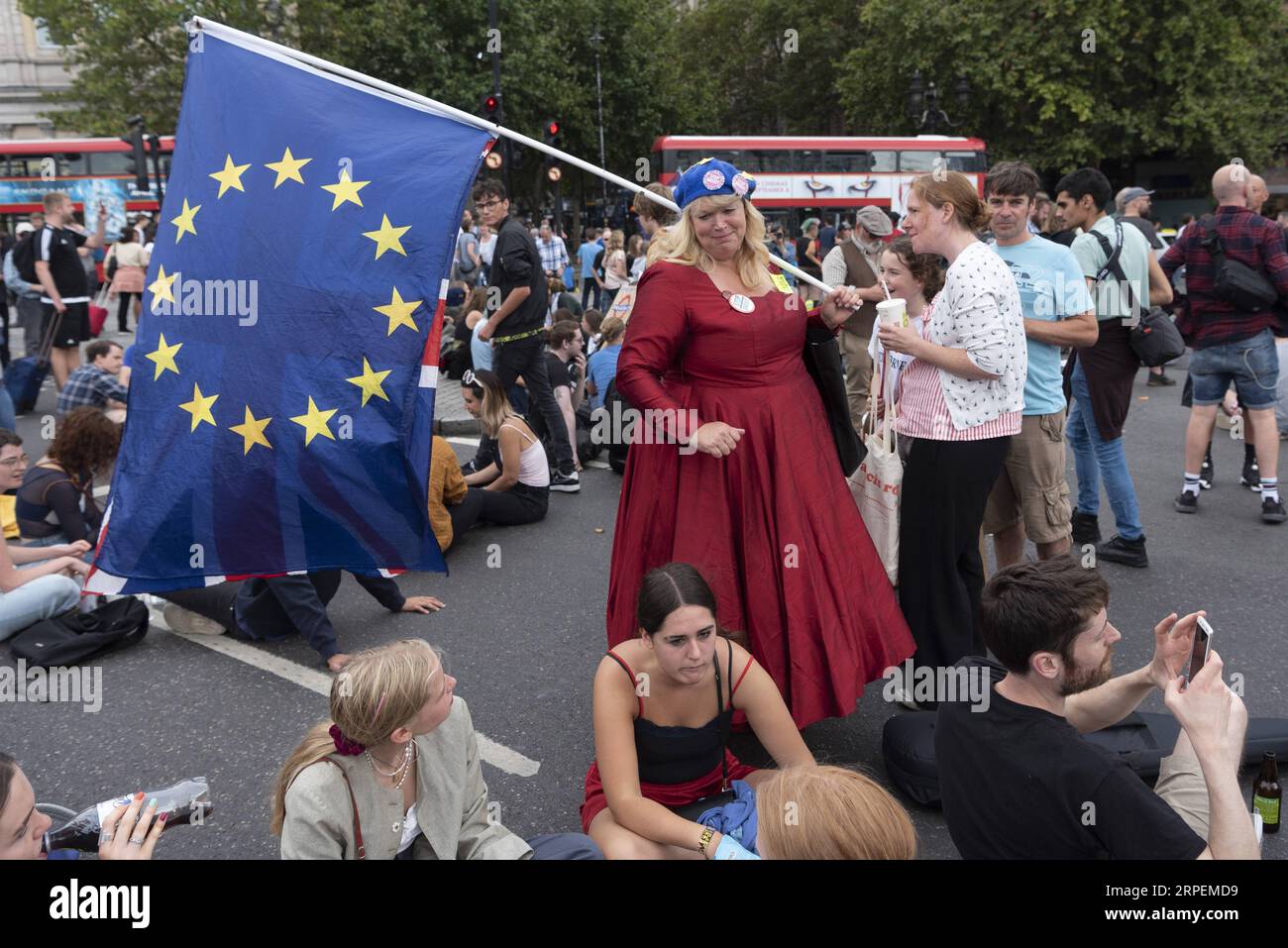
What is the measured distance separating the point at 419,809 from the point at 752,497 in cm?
146

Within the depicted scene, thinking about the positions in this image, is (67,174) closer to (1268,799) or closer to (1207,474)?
(1207,474)

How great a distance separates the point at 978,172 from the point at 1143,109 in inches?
299

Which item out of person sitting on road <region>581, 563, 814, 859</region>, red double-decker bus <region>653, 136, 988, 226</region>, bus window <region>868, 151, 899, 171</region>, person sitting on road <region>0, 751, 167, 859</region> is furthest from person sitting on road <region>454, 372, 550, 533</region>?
bus window <region>868, 151, 899, 171</region>

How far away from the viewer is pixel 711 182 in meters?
3.40

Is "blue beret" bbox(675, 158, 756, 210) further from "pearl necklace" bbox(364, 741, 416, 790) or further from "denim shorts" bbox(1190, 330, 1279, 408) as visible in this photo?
"denim shorts" bbox(1190, 330, 1279, 408)

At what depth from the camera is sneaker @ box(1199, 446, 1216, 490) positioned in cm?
685

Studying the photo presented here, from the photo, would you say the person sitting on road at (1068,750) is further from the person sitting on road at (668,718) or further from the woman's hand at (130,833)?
the woman's hand at (130,833)

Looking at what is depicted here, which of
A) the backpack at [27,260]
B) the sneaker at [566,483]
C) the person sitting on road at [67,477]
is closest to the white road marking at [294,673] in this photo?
the person sitting on road at [67,477]

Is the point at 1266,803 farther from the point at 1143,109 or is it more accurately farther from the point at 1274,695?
the point at 1143,109

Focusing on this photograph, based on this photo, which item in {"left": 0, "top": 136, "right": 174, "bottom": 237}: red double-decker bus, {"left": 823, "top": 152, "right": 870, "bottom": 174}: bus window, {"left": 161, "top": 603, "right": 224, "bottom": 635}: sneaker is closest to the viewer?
{"left": 161, "top": 603, "right": 224, "bottom": 635}: sneaker

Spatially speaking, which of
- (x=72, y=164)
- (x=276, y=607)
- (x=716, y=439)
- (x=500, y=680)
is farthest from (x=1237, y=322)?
(x=72, y=164)

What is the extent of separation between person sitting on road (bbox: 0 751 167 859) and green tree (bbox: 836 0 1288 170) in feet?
105

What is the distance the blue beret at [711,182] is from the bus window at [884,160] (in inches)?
1025

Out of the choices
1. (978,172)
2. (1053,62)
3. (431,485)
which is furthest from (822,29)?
(431,485)
